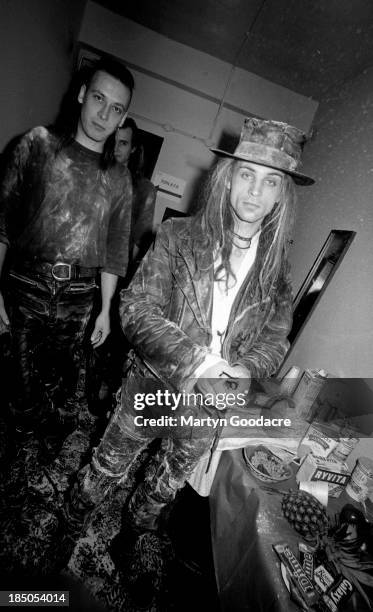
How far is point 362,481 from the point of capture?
1.81m

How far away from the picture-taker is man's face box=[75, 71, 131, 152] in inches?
81.0

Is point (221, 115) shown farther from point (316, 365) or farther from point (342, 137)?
point (316, 365)

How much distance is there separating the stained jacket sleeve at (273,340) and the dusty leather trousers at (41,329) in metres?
1.24

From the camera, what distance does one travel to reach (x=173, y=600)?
184 centimetres

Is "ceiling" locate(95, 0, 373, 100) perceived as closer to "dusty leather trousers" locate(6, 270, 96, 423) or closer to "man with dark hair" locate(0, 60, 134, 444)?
"man with dark hair" locate(0, 60, 134, 444)

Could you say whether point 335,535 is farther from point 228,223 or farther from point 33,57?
point 33,57

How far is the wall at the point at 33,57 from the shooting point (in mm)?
2381

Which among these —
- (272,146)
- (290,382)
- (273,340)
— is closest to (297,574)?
(273,340)

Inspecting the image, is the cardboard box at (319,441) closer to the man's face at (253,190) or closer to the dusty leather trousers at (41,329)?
the man's face at (253,190)

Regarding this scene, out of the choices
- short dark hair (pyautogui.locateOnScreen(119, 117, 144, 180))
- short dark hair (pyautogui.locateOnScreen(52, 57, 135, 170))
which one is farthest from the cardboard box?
short dark hair (pyautogui.locateOnScreen(119, 117, 144, 180))

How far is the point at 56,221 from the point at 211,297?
1.20 meters

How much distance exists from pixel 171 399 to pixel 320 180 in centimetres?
315

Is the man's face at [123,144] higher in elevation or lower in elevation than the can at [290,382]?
higher

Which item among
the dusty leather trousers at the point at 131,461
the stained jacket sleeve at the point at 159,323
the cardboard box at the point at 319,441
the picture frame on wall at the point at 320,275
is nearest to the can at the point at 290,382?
the picture frame on wall at the point at 320,275
